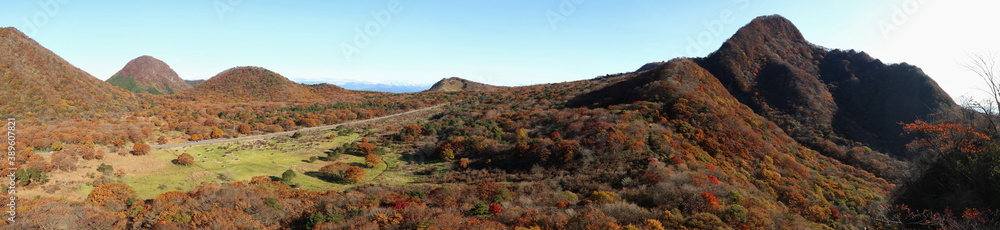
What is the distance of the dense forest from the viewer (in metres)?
15.4

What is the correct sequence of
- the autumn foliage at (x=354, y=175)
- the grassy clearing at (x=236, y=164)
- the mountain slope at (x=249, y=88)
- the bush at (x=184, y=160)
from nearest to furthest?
the grassy clearing at (x=236, y=164) → the autumn foliage at (x=354, y=175) → the bush at (x=184, y=160) → the mountain slope at (x=249, y=88)

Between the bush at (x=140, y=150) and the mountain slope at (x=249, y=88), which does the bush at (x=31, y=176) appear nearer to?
the bush at (x=140, y=150)

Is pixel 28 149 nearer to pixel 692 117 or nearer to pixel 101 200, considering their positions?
pixel 101 200

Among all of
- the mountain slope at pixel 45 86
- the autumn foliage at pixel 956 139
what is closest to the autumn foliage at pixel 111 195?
the mountain slope at pixel 45 86

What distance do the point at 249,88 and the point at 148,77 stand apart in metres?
84.4

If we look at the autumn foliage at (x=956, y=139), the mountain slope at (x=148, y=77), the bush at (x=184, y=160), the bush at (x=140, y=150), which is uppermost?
the mountain slope at (x=148, y=77)

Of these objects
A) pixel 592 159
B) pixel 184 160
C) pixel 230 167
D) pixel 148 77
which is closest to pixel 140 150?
pixel 184 160

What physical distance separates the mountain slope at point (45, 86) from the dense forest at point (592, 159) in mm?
→ 413

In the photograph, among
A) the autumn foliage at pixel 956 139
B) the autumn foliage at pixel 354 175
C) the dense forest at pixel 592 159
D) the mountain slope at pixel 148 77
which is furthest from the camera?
the mountain slope at pixel 148 77

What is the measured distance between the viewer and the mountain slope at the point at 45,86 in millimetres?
44438

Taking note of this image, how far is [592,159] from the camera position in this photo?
85.2 ft

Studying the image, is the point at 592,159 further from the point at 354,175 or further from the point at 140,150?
the point at 140,150

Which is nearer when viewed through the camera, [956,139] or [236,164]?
[956,139]

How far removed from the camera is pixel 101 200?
18.3m
